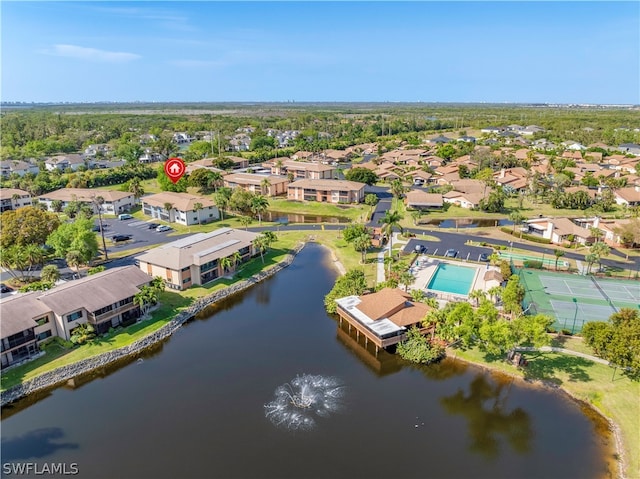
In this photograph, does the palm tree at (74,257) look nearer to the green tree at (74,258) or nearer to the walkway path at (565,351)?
the green tree at (74,258)

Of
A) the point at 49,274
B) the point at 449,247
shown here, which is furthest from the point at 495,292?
the point at 49,274

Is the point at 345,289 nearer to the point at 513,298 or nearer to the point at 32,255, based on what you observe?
the point at 513,298

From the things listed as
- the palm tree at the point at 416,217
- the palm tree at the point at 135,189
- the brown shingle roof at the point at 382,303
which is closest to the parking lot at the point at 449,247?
the palm tree at the point at 416,217

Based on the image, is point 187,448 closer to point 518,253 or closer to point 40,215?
point 40,215

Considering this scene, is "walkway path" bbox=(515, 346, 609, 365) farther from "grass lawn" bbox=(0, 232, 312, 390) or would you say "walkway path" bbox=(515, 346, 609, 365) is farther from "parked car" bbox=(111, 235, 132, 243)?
"parked car" bbox=(111, 235, 132, 243)

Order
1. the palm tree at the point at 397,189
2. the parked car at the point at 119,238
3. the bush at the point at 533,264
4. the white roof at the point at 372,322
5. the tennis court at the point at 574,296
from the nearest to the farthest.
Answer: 1. the white roof at the point at 372,322
2. the tennis court at the point at 574,296
3. the bush at the point at 533,264
4. the parked car at the point at 119,238
5. the palm tree at the point at 397,189

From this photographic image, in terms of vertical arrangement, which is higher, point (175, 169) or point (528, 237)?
point (175, 169)

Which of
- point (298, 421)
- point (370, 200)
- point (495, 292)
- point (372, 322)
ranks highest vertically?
point (370, 200)

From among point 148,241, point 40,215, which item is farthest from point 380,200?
point 40,215
